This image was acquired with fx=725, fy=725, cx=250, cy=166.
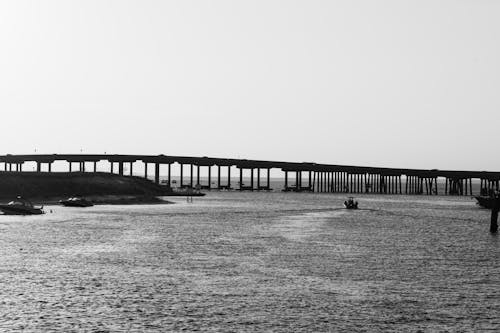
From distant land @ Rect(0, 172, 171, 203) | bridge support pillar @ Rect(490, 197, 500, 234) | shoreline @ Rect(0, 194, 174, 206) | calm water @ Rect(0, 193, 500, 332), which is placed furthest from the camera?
shoreline @ Rect(0, 194, 174, 206)

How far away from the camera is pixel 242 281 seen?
4081cm

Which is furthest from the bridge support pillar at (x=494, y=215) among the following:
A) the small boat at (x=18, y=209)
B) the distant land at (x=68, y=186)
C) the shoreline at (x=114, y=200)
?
the distant land at (x=68, y=186)

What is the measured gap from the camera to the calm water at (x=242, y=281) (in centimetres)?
3062

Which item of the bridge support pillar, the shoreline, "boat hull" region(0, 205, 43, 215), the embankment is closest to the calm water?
the bridge support pillar

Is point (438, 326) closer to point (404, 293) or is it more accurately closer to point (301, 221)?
point (404, 293)

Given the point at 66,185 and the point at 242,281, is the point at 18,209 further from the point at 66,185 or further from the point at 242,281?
the point at 242,281

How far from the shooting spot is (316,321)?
1214 inches

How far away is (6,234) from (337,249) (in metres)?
29.8

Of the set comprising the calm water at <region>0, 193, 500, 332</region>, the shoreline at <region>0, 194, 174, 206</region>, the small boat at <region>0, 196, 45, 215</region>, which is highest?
the small boat at <region>0, 196, 45, 215</region>

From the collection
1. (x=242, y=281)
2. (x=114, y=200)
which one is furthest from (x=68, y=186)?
(x=242, y=281)

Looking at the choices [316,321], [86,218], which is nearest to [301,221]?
[86,218]

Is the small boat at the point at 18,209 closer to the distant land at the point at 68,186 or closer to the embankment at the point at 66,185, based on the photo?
the distant land at the point at 68,186

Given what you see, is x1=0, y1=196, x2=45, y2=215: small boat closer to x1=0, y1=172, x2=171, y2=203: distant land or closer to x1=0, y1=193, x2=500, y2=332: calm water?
x1=0, y1=193, x2=500, y2=332: calm water

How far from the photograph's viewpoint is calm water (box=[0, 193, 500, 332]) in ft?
100
